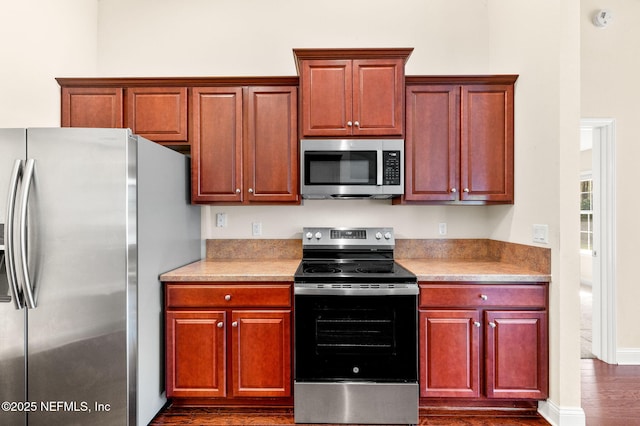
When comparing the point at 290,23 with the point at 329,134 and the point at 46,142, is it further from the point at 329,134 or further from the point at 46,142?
the point at 46,142

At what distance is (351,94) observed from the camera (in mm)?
2486

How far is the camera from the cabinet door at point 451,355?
218 cm

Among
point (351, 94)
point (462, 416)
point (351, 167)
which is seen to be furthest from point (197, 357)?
point (351, 94)

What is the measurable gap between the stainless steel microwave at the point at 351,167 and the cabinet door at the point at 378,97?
0.32ft

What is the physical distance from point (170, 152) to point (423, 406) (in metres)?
2.49

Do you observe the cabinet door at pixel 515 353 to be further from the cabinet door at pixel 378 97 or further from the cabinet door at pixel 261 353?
the cabinet door at pixel 378 97

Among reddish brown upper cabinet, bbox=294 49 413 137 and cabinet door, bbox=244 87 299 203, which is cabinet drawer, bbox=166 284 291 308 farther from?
reddish brown upper cabinet, bbox=294 49 413 137

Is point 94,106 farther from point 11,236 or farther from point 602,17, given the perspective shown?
point 602,17

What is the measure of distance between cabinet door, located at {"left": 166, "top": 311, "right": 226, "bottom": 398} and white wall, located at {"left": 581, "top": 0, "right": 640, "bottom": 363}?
3.43 m

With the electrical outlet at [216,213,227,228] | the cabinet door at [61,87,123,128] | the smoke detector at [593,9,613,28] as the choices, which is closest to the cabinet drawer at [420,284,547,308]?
the electrical outlet at [216,213,227,228]

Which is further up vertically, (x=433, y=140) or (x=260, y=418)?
(x=433, y=140)

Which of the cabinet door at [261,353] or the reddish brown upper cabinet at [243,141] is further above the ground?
the reddish brown upper cabinet at [243,141]

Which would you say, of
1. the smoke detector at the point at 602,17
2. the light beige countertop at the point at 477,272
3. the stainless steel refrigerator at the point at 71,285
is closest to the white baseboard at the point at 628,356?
the light beige countertop at the point at 477,272

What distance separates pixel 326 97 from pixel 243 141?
73 cm
